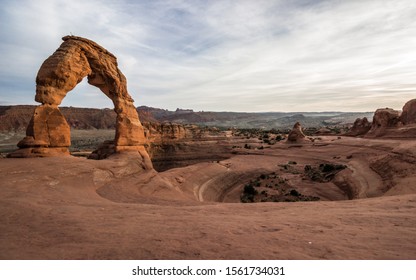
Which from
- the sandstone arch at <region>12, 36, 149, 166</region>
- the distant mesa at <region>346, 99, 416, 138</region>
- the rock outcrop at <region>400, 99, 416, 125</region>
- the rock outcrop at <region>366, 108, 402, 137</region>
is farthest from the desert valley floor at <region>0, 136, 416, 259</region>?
the rock outcrop at <region>366, 108, 402, 137</region>

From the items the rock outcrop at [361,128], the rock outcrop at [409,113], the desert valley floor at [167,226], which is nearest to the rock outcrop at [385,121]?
the rock outcrop at [409,113]

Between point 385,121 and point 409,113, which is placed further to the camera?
point 385,121

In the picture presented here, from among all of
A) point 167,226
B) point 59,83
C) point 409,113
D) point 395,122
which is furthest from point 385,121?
point 167,226

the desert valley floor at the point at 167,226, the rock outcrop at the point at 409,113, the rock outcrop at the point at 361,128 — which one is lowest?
the desert valley floor at the point at 167,226

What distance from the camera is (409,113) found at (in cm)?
3131

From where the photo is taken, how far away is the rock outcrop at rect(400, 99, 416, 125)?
30789 millimetres

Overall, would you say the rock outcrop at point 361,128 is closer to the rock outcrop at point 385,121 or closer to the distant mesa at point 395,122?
the distant mesa at point 395,122

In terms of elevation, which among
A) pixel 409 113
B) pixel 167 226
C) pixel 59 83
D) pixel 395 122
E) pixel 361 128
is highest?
pixel 409 113

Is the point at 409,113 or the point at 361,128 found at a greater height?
the point at 409,113

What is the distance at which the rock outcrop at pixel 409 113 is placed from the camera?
30.8m

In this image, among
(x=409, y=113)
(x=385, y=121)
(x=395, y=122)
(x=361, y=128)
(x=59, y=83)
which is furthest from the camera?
(x=361, y=128)

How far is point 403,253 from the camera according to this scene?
152 inches

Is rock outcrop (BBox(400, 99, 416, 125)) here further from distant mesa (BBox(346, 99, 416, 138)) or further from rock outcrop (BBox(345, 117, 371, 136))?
rock outcrop (BBox(345, 117, 371, 136))

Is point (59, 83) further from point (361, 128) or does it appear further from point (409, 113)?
point (361, 128)
